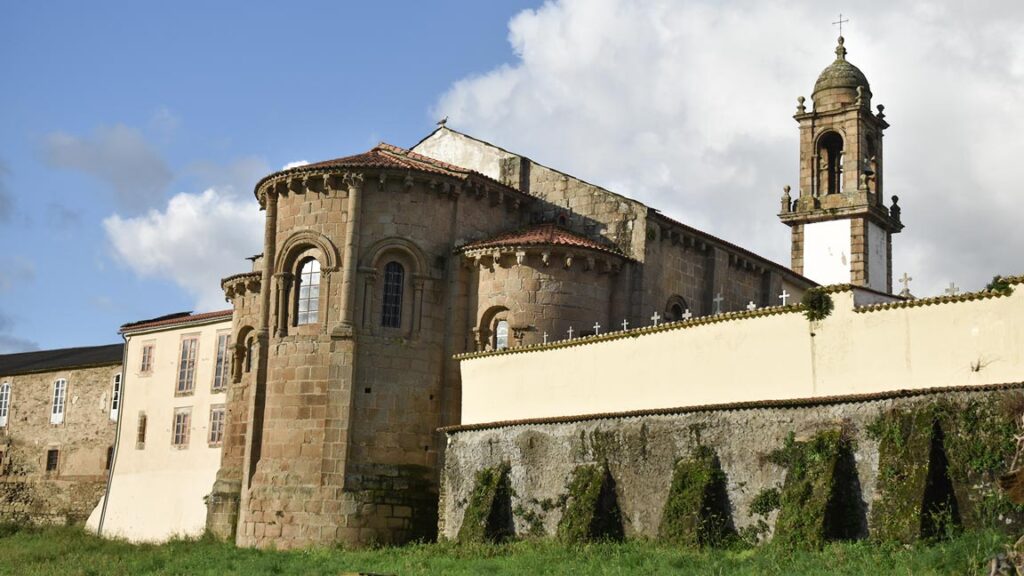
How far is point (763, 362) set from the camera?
22.1m

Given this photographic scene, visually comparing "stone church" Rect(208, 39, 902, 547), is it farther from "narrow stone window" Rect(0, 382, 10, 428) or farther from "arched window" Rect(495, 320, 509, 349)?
"narrow stone window" Rect(0, 382, 10, 428)

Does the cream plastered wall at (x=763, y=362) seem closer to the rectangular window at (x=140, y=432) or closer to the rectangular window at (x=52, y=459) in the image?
the rectangular window at (x=140, y=432)

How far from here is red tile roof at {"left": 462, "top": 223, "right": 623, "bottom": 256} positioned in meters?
29.9

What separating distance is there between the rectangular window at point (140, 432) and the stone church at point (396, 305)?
30.6 ft

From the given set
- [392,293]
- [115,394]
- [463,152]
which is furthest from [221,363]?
[392,293]

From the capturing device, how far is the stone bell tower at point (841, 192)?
145ft

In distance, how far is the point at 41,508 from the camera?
47844mm

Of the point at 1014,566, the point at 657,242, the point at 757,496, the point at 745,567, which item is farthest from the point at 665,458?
the point at 657,242

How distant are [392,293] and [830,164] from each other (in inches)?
857

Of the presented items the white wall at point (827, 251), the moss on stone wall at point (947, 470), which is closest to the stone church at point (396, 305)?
the moss on stone wall at point (947, 470)

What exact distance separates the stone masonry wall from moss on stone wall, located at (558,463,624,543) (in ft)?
88.9

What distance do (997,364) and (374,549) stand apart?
14.4 metres

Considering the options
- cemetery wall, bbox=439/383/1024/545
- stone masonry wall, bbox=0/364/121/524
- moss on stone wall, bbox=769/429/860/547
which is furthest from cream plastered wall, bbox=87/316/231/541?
moss on stone wall, bbox=769/429/860/547

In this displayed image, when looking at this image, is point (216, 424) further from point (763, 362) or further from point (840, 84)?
point (840, 84)
